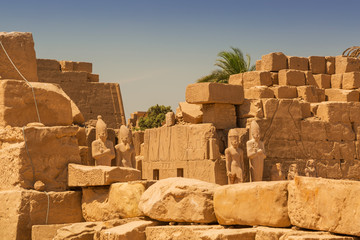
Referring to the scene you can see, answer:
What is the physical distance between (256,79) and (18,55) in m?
9.76

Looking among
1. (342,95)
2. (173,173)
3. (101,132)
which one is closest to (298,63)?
(342,95)

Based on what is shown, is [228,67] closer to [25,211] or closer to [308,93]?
[308,93]

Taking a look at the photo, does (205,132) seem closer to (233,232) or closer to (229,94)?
(229,94)

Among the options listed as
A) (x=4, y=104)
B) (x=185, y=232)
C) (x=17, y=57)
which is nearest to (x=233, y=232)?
(x=185, y=232)

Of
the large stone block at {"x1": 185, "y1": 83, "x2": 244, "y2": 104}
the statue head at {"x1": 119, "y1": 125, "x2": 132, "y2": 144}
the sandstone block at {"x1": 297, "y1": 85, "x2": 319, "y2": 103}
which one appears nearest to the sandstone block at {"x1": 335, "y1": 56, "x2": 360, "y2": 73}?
the sandstone block at {"x1": 297, "y1": 85, "x2": 319, "y2": 103}

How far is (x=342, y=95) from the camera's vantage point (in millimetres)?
16172

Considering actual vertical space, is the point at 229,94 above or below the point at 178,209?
above

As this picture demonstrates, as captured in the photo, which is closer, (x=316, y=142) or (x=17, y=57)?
(x=17, y=57)

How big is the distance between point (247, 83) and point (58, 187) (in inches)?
410

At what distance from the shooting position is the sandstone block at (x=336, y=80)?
17.0 meters

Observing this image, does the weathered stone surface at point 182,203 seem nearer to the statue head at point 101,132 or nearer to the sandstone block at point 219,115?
the statue head at point 101,132

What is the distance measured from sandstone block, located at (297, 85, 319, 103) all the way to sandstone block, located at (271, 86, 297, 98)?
0.14 metres

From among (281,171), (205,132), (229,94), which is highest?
(229,94)

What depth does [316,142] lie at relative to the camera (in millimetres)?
13320
